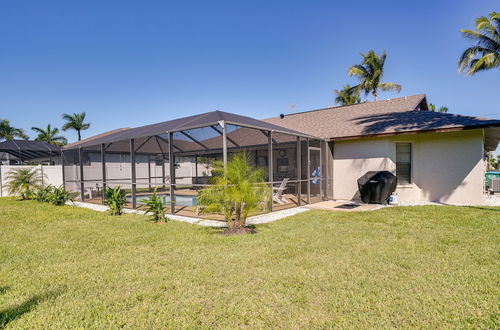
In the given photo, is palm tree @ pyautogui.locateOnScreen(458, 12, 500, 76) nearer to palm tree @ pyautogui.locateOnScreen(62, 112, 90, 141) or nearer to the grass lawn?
the grass lawn

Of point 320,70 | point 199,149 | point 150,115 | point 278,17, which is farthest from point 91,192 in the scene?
point 320,70

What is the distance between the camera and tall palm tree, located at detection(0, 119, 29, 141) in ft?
135

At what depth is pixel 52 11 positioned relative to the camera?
369 inches

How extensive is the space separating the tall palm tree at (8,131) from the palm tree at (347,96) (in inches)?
1956

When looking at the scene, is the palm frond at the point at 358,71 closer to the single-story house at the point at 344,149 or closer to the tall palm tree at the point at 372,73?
the tall palm tree at the point at 372,73

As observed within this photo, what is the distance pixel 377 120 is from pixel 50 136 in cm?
4920

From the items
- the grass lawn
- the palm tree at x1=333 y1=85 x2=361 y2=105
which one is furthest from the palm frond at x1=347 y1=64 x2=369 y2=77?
the grass lawn

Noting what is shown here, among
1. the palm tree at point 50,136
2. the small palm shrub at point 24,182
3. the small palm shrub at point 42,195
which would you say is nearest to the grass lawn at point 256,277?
the small palm shrub at point 42,195

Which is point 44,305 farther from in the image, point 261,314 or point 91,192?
point 91,192

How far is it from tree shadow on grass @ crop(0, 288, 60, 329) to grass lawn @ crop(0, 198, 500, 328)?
0.01m

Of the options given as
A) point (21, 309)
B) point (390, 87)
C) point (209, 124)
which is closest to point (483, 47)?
point (390, 87)

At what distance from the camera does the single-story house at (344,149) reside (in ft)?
30.1

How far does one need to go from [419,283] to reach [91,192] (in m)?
13.9

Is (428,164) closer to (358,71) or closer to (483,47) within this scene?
(483,47)
